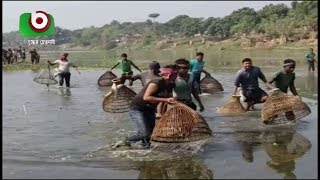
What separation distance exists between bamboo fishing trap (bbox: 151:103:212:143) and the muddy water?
0.31 meters

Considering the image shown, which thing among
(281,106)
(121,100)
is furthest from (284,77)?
(121,100)

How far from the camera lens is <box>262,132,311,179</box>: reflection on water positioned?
668 cm

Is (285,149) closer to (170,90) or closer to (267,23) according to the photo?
(170,90)

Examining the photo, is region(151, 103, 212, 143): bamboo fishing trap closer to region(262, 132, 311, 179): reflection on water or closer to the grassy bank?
region(262, 132, 311, 179): reflection on water

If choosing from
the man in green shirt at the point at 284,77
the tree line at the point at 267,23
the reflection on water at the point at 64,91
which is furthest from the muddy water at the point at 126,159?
the tree line at the point at 267,23

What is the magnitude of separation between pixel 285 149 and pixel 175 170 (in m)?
2.09

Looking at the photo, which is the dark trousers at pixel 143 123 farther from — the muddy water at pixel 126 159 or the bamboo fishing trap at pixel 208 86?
the bamboo fishing trap at pixel 208 86

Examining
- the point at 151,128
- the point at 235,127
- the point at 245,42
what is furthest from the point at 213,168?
the point at 245,42

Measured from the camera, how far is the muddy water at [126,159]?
21.7 ft

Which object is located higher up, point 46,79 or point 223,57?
point 46,79

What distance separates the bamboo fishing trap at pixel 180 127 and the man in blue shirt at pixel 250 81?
3.64 metres

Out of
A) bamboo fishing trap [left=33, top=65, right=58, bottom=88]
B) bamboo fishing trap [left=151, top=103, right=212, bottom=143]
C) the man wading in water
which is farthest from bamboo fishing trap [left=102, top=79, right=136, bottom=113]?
bamboo fishing trap [left=33, top=65, right=58, bottom=88]

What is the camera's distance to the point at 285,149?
7.79m

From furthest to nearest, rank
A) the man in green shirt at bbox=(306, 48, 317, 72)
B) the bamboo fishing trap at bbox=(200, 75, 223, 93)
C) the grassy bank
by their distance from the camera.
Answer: the grassy bank → the man in green shirt at bbox=(306, 48, 317, 72) → the bamboo fishing trap at bbox=(200, 75, 223, 93)
